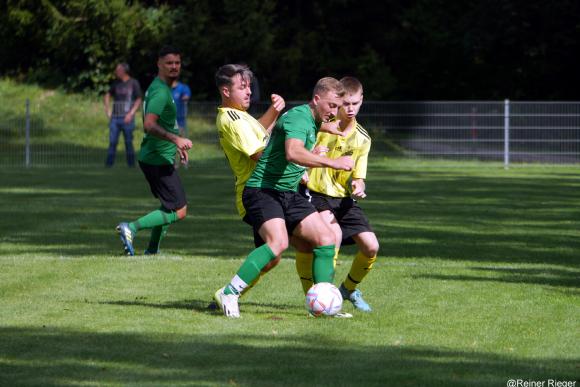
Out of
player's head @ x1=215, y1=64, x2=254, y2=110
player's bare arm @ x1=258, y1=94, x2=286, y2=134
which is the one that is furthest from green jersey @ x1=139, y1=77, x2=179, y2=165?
player's head @ x1=215, y1=64, x2=254, y2=110

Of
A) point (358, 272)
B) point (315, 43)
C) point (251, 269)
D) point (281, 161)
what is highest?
point (315, 43)

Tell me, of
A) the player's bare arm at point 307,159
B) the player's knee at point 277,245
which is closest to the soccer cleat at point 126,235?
the player's knee at point 277,245

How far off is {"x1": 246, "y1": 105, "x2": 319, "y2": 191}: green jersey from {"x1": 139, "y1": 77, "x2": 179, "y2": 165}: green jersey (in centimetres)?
365

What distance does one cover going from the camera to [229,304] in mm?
8281

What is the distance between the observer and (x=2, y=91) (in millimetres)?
38031

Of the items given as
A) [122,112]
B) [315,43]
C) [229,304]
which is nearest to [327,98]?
[229,304]

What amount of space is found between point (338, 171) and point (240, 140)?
116 centimetres

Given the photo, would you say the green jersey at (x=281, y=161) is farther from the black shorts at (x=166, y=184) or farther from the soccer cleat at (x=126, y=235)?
the black shorts at (x=166, y=184)

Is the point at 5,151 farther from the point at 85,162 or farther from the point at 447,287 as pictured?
the point at 447,287

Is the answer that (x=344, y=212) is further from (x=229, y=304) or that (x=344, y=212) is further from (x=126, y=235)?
(x=126, y=235)

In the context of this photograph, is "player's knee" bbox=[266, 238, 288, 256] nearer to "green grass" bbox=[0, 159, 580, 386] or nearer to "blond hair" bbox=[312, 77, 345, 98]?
"green grass" bbox=[0, 159, 580, 386]

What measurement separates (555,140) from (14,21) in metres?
16.4

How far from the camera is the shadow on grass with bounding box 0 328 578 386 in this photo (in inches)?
246

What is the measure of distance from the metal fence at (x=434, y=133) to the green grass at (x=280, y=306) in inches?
475
